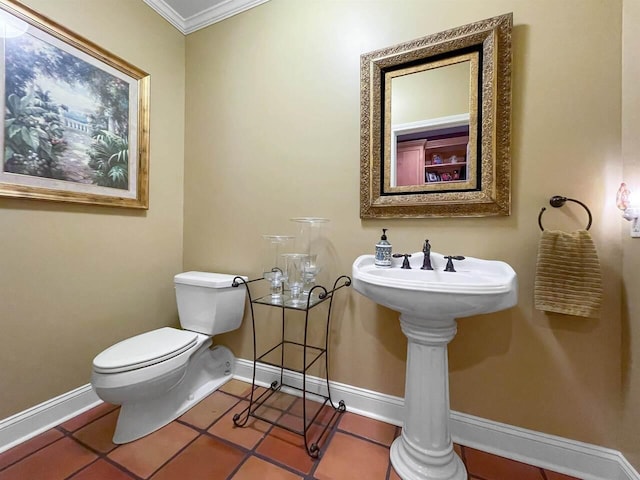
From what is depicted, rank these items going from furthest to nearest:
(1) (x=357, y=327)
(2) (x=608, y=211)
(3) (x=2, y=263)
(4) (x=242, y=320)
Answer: (4) (x=242, y=320) → (1) (x=357, y=327) → (3) (x=2, y=263) → (2) (x=608, y=211)

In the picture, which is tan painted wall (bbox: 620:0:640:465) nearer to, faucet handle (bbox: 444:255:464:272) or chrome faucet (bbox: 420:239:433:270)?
faucet handle (bbox: 444:255:464:272)

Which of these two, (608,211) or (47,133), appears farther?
(47,133)

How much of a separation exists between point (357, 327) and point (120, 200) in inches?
62.8

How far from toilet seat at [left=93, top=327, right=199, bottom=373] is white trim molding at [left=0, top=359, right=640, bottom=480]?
0.47 metres

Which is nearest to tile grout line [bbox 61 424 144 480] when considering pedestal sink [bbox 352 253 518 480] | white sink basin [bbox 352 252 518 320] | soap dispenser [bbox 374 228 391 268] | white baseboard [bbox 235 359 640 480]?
white baseboard [bbox 235 359 640 480]

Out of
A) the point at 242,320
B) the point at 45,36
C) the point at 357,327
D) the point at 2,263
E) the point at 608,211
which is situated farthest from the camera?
the point at 242,320

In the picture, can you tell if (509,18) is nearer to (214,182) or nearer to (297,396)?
(214,182)

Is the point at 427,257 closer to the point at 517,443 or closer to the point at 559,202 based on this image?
the point at 559,202

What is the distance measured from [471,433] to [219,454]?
1156 millimetres

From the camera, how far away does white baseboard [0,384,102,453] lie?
45.7 inches

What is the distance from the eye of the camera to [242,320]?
1747 mm

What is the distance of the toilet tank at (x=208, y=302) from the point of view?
60.9 inches

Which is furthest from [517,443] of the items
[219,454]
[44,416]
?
[44,416]

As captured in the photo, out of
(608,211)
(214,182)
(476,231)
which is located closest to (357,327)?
(476,231)
